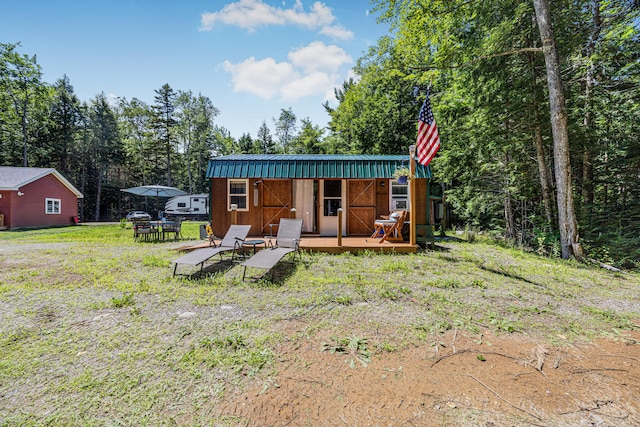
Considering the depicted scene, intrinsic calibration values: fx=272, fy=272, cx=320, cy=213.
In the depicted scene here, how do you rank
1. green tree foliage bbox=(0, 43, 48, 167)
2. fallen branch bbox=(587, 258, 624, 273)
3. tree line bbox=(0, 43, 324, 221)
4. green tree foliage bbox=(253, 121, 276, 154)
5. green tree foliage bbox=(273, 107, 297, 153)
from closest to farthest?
fallen branch bbox=(587, 258, 624, 273)
green tree foliage bbox=(0, 43, 48, 167)
tree line bbox=(0, 43, 324, 221)
green tree foliage bbox=(253, 121, 276, 154)
green tree foliage bbox=(273, 107, 297, 153)

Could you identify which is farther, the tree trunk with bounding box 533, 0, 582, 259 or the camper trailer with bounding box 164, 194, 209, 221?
the camper trailer with bounding box 164, 194, 209, 221

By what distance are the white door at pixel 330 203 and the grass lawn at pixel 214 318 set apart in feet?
9.77

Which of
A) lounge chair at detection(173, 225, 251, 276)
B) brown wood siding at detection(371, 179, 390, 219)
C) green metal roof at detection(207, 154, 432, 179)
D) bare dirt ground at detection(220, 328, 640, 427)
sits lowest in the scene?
bare dirt ground at detection(220, 328, 640, 427)

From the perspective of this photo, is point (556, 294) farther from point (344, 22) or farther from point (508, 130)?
point (344, 22)

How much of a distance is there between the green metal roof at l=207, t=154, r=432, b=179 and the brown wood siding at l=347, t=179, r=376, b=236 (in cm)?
53

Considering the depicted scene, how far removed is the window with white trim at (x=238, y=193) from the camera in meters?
8.88

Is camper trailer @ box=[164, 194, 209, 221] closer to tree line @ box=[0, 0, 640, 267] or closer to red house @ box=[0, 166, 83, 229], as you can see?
red house @ box=[0, 166, 83, 229]

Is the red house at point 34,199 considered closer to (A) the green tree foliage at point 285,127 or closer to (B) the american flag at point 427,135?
(A) the green tree foliage at point 285,127

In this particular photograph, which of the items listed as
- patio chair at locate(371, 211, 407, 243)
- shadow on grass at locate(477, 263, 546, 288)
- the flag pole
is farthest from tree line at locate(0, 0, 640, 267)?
patio chair at locate(371, 211, 407, 243)

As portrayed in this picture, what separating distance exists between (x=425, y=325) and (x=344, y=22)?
10668 millimetres

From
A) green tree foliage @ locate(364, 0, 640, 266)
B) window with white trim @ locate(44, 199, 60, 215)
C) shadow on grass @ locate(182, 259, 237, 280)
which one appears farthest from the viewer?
window with white trim @ locate(44, 199, 60, 215)

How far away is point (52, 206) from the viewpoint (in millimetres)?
18000

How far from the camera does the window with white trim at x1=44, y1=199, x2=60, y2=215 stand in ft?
57.5

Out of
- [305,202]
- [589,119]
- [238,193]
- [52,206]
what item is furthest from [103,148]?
[589,119]
